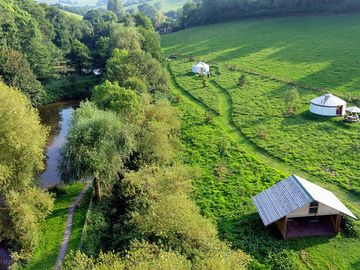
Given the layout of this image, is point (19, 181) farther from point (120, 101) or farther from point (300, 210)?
point (300, 210)

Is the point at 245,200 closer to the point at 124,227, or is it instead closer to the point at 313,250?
the point at 313,250

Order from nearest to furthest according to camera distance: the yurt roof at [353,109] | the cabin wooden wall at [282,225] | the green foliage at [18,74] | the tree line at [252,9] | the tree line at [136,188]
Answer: the tree line at [136,188] → the cabin wooden wall at [282,225] → the yurt roof at [353,109] → the green foliage at [18,74] → the tree line at [252,9]

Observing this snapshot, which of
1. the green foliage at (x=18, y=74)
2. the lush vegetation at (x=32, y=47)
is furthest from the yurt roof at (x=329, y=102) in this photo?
the lush vegetation at (x=32, y=47)

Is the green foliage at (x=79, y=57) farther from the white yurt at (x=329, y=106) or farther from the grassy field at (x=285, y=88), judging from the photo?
the white yurt at (x=329, y=106)

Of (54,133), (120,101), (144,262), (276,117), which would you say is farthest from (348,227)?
(54,133)

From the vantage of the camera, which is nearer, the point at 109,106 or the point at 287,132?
the point at 109,106

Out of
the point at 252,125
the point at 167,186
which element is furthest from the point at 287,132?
the point at 167,186
